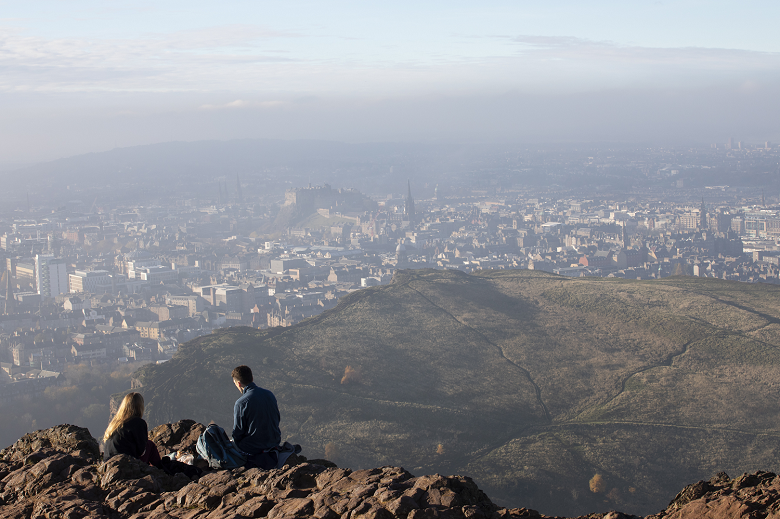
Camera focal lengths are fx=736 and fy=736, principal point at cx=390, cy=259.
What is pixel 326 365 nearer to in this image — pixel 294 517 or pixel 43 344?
pixel 294 517

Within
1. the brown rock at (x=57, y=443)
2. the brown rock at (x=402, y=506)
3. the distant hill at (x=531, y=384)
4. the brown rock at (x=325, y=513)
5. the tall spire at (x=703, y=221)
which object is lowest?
the tall spire at (x=703, y=221)

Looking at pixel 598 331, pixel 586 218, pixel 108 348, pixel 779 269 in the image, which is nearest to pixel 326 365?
pixel 598 331

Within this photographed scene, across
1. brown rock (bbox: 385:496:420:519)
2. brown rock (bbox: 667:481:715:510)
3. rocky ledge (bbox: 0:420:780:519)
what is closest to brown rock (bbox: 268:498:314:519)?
rocky ledge (bbox: 0:420:780:519)

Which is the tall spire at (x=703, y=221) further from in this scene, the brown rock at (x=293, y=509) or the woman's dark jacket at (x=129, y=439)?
the brown rock at (x=293, y=509)

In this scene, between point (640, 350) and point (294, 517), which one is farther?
point (640, 350)

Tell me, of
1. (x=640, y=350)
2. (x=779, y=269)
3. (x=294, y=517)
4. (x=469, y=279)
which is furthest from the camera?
(x=779, y=269)

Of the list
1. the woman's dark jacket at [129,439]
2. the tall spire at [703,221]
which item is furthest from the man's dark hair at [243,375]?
the tall spire at [703,221]
